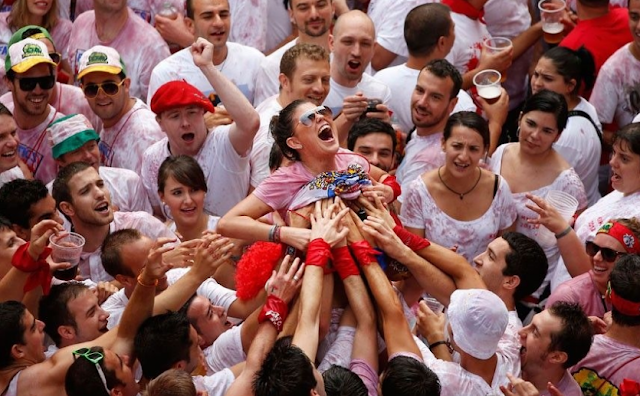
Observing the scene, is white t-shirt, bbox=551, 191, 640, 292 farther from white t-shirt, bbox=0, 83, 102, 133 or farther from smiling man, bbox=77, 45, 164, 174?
white t-shirt, bbox=0, 83, 102, 133

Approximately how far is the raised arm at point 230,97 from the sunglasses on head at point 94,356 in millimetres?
2127

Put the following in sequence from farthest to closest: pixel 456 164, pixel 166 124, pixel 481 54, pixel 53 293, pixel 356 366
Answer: pixel 481 54, pixel 166 124, pixel 456 164, pixel 53 293, pixel 356 366

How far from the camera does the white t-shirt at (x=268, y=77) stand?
8.92 meters

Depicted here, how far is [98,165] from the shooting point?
27.2 ft

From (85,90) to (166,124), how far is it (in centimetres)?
74

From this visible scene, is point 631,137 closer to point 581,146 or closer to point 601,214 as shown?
point 601,214

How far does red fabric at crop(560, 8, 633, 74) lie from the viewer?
907cm

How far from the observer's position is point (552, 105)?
7922 millimetres

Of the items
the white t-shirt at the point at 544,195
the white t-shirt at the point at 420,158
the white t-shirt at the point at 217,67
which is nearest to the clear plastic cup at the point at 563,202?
the white t-shirt at the point at 544,195

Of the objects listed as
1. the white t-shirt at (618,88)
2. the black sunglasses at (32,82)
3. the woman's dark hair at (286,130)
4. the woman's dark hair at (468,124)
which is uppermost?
the woman's dark hair at (286,130)

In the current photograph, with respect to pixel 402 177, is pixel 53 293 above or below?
above

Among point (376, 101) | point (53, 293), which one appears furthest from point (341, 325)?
point (376, 101)

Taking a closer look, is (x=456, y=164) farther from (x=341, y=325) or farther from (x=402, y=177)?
(x=341, y=325)

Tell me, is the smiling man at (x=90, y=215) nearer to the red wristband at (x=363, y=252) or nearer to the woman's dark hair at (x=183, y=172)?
the woman's dark hair at (x=183, y=172)
